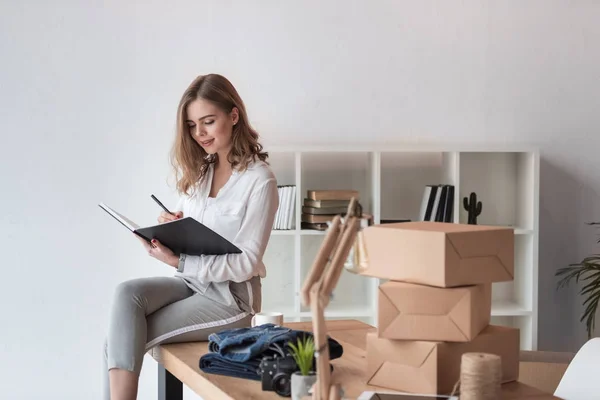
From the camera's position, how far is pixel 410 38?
435cm

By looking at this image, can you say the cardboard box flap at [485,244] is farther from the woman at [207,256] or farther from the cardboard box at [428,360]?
the woman at [207,256]

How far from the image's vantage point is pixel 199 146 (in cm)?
303

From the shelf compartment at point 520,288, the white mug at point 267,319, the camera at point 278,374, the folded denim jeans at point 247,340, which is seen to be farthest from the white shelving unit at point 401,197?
the camera at point 278,374

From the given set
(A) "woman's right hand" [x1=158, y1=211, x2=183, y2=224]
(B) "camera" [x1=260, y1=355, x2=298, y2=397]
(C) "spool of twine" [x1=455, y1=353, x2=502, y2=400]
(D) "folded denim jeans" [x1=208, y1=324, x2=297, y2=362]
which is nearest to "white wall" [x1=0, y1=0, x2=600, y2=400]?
(A) "woman's right hand" [x1=158, y1=211, x2=183, y2=224]

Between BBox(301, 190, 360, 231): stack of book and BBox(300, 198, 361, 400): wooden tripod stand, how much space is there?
243 centimetres

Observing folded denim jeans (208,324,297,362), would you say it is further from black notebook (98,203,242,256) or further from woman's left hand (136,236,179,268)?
woman's left hand (136,236,179,268)

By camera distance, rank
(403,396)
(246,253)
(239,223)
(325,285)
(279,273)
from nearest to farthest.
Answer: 1. (325,285)
2. (403,396)
3. (246,253)
4. (239,223)
5. (279,273)

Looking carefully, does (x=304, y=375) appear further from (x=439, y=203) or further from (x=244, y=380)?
(x=439, y=203)

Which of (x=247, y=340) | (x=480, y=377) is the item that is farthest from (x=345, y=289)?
(x=480, y=377)

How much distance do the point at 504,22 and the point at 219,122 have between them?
2139 mm

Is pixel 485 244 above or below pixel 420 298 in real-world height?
above

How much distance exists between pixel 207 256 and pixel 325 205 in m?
1.41

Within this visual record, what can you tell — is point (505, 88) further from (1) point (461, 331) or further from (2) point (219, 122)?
(1) point (461, 331)

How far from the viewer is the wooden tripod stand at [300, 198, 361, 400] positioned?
1574mm
